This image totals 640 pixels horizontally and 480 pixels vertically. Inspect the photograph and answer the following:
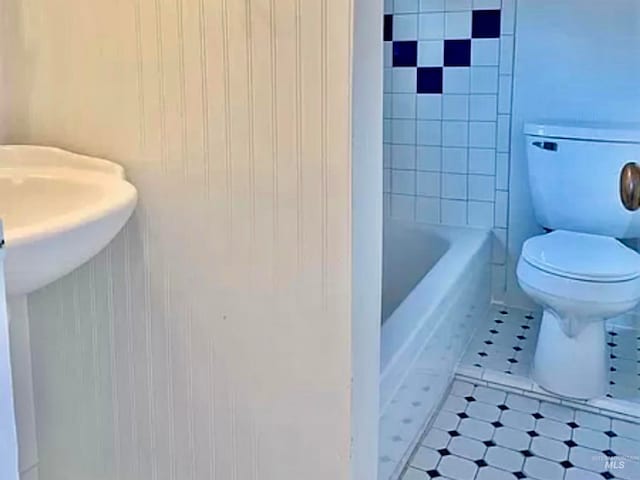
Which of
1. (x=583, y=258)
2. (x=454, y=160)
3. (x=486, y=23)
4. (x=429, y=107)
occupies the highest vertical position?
(x=486, y=23)

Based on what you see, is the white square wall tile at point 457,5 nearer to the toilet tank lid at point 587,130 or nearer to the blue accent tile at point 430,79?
the blue accent tile at point 430,79

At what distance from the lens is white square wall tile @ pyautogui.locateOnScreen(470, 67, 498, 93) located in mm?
2545

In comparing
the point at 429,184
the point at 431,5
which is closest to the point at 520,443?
the point at 429,184

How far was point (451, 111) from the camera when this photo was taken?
263cm

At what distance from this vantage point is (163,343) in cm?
129

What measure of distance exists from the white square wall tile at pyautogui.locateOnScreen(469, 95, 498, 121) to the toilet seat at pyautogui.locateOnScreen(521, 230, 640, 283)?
1.87 feet

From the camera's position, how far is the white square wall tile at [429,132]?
2.67m

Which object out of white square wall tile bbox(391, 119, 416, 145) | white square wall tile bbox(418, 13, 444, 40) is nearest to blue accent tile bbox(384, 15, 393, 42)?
white square wall tile bbox(418, 13, 444, 40)

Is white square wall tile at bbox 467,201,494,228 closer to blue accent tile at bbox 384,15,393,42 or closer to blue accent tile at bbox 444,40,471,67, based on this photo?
blue accent tile at bbox 444,40,471,67

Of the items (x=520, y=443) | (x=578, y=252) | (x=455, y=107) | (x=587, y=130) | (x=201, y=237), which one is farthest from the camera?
(x=455, y=107)

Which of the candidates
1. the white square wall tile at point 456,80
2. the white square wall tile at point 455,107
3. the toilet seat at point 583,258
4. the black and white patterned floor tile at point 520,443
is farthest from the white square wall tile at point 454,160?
the black and white patterned floor tile at point 520,443

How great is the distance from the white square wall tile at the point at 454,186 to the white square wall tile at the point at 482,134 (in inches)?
5.6

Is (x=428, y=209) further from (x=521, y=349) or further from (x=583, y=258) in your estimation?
(x=583, y=258)

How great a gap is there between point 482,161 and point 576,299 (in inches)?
32.4
